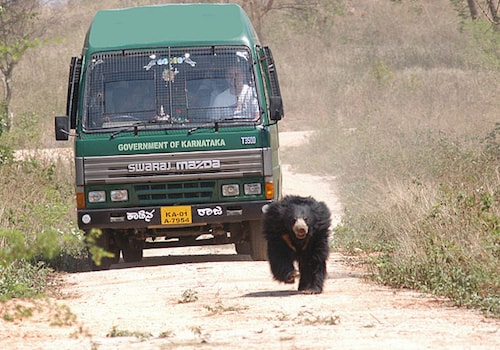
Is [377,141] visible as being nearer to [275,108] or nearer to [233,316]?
[275,108]

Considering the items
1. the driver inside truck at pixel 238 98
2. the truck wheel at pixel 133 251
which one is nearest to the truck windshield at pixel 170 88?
the driver inside truck at pixel 238 98

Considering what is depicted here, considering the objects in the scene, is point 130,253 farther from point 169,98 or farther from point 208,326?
point 208,326

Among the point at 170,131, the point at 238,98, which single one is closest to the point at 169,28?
the point at 238,98

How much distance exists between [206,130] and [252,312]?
155 inches

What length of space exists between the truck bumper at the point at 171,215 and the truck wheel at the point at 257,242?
51cm

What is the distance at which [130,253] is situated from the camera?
13.7 metres

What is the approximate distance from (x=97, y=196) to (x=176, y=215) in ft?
2.93

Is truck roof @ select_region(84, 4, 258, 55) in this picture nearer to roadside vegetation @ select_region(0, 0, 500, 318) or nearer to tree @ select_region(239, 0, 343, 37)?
roadside vegetation @ select_region(0, 0, 500, 318)

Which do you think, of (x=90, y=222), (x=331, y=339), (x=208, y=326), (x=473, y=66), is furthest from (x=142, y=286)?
(x=473, y=66)

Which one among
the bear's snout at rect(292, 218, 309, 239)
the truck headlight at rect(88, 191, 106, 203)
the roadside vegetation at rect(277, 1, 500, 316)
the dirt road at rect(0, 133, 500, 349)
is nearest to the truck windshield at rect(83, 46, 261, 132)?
the truck headlight at rect(88, 191, 106, 203)

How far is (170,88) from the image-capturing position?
12.0 meters

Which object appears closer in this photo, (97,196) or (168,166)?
(168,166)

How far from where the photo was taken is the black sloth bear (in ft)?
29.8

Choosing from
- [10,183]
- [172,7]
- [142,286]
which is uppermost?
[172,7]
